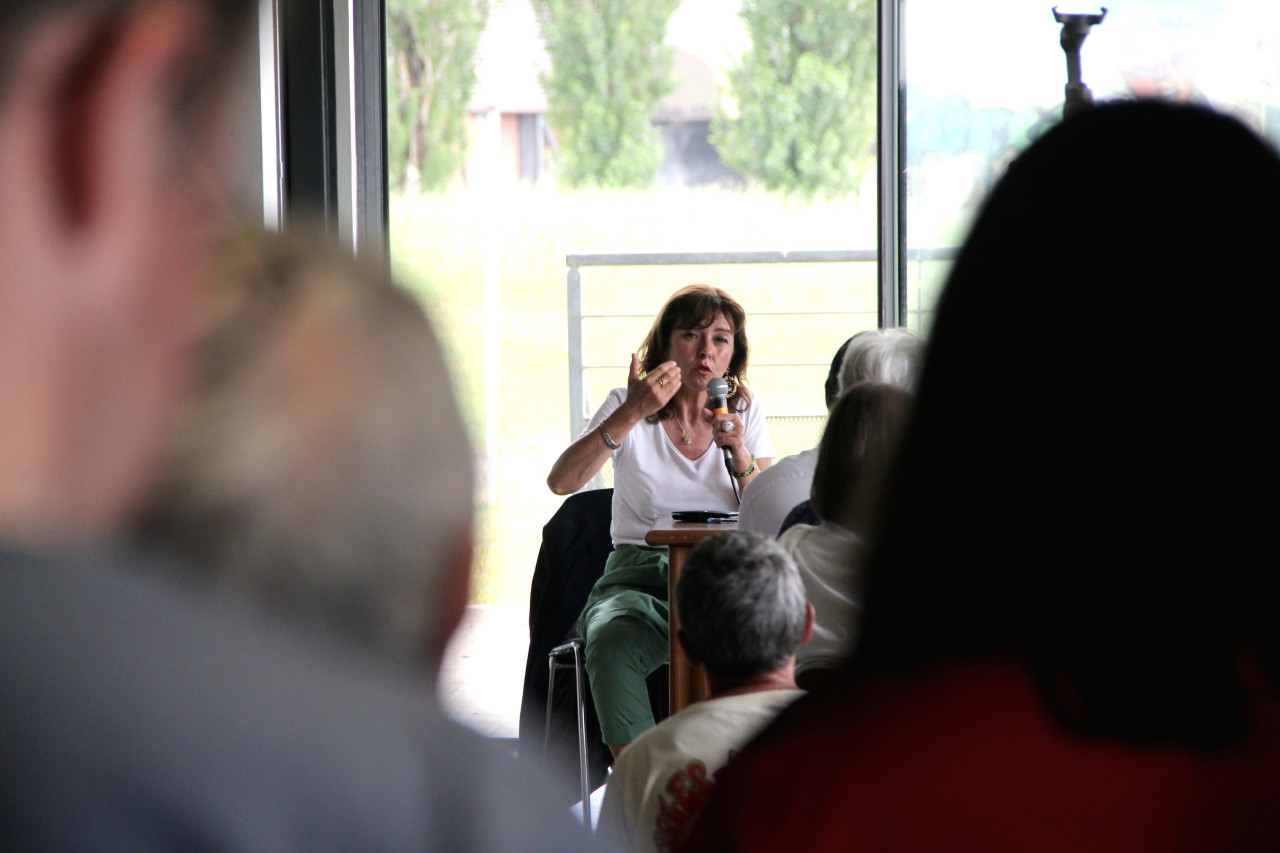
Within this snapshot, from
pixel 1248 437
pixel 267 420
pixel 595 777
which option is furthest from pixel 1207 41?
pixel 267 420

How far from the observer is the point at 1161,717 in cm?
92

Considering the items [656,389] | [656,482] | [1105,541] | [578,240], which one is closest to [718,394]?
[656,389]

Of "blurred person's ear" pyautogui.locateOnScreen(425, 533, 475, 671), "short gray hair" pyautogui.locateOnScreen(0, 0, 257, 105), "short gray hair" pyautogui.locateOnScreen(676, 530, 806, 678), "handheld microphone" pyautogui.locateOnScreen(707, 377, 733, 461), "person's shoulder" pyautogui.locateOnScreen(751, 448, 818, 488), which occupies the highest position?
"short gray hair" pyautogui.locateOnScreen(0, 0, 257, 105)

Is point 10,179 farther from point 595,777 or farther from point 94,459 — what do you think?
point 595,777

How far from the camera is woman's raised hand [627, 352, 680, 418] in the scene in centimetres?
338

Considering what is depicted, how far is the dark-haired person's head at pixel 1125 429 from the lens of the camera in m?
0.91

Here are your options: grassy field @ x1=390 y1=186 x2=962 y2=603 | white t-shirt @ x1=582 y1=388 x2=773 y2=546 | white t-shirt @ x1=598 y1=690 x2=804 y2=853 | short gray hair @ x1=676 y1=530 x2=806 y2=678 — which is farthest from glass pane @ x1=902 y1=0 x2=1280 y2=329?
white t-shirt @ x1=598 y1=690 x2=804 y2=853

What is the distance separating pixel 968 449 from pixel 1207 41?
352cm

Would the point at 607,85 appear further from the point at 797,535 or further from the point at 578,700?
the point at 797,535

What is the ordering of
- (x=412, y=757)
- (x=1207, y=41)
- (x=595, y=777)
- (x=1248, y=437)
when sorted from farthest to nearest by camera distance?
(x=1207, y=41) → (x=595, y=777) → (x=1248, y=437) → (x=412, y=757)

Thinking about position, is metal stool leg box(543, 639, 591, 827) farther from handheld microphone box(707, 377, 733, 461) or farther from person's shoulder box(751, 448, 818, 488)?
person's shoulder box(751, 448, 818, 488)

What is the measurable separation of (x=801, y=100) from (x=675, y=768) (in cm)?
428

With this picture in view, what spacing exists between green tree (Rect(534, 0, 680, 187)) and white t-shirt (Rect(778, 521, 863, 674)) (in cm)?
356

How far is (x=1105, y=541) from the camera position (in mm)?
925
